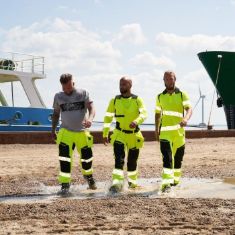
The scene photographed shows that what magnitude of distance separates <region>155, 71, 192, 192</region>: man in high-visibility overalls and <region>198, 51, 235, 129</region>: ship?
21.1 metres

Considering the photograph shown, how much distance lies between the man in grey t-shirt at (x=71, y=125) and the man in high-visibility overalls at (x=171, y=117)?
3.05 feet

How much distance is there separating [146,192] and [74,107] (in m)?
1.44

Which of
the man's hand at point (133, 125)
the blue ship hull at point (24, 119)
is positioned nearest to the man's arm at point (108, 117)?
the man's hand at point (133, 125)

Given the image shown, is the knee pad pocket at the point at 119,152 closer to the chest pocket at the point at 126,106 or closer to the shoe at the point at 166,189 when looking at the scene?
the chest pocket at the point at 126,106

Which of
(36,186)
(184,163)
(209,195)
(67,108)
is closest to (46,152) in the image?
(184,163)

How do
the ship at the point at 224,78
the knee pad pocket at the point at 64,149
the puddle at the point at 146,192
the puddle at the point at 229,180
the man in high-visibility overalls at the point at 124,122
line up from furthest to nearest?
the ship at the point at 224,78 < the puddle at the point at 229,180 < the man in high-visibility overalls at the point at 124,122 < the knee pad pocket at the point at 64,149 < the puddle at the point at 146,192

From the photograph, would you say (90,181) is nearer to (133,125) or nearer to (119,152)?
(119,152)

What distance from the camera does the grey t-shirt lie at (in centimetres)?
627

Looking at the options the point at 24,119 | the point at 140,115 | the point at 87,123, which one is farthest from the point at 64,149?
the point at 24,119

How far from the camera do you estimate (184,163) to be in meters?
10.8

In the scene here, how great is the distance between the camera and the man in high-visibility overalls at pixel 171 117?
627cm

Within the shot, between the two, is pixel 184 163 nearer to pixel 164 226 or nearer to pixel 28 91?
pixel 164 226

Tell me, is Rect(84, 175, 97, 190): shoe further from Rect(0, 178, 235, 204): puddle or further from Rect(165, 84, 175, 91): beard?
Rect(165, 84, 175, 91): beard

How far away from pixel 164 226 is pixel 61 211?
1.17 meters
